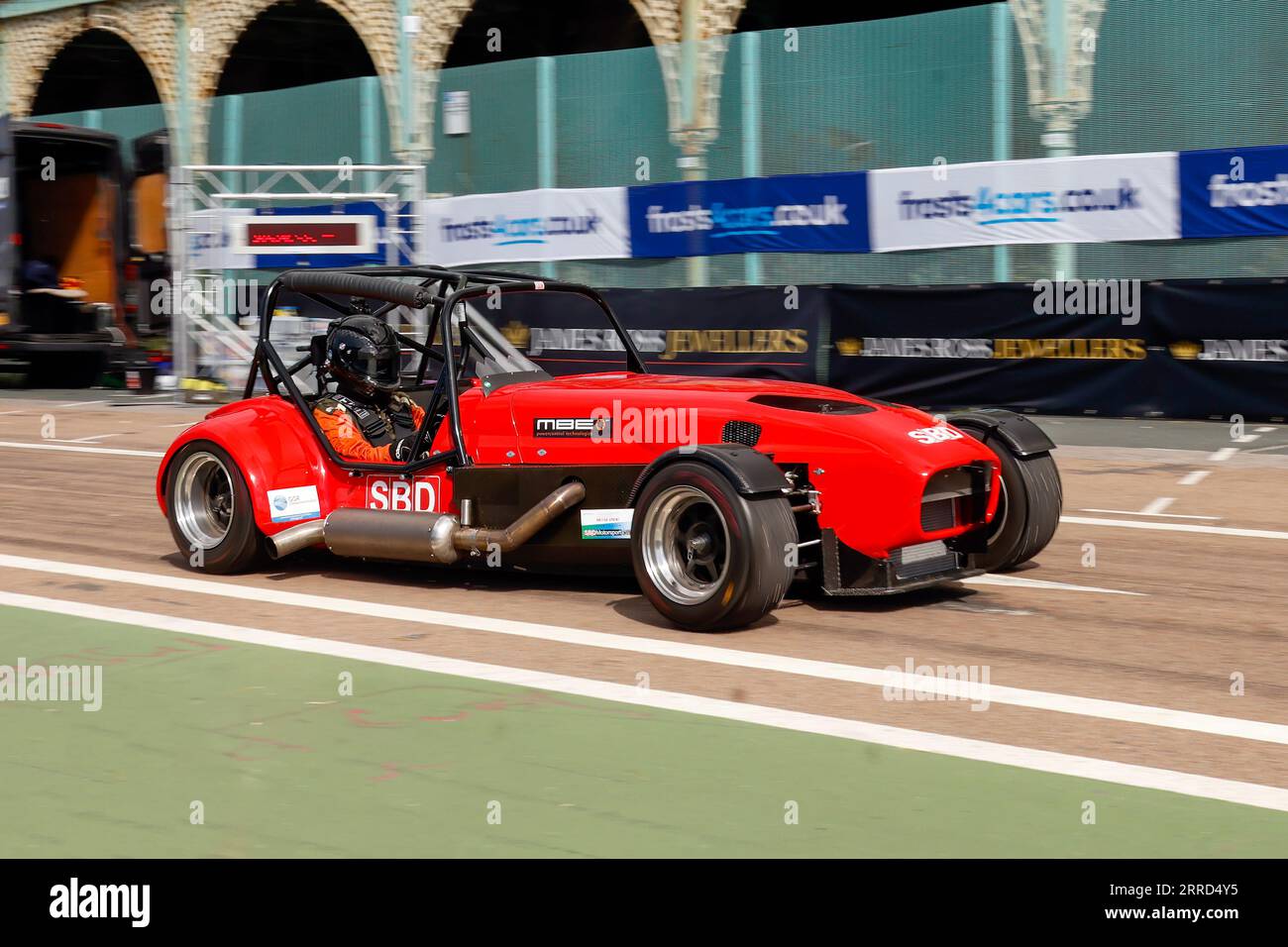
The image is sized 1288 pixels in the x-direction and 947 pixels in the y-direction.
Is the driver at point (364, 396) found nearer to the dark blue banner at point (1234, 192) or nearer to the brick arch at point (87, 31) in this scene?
the dark blue banner at point (1234, 192)

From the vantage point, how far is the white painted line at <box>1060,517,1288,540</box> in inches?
385

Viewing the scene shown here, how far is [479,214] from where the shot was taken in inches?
974

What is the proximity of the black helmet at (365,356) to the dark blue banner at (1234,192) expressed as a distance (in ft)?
38.8

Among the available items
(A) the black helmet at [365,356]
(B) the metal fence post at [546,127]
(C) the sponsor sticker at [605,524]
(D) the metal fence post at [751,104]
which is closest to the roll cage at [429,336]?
(A) the black helmet at [365,356]

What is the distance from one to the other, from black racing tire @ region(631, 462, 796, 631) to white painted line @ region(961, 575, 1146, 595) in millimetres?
1660

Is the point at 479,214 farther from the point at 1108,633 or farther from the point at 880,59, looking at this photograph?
the point at 1108,633

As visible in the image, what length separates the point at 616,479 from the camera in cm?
746

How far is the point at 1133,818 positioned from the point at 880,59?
17.9m

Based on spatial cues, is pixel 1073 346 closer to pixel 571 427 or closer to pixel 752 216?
pixel 752 216

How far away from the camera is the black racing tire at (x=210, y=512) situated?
27.8 feet

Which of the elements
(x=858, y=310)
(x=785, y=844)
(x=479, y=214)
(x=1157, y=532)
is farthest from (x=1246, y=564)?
(x=479, y=214)

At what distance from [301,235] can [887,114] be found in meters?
7.64

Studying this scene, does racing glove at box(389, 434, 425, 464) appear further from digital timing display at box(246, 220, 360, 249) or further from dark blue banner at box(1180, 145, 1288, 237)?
digital timing display at box(246, 220, 360, 249)

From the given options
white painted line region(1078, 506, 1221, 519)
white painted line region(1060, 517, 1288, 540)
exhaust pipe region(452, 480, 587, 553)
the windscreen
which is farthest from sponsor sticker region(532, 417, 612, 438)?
the windscreen
